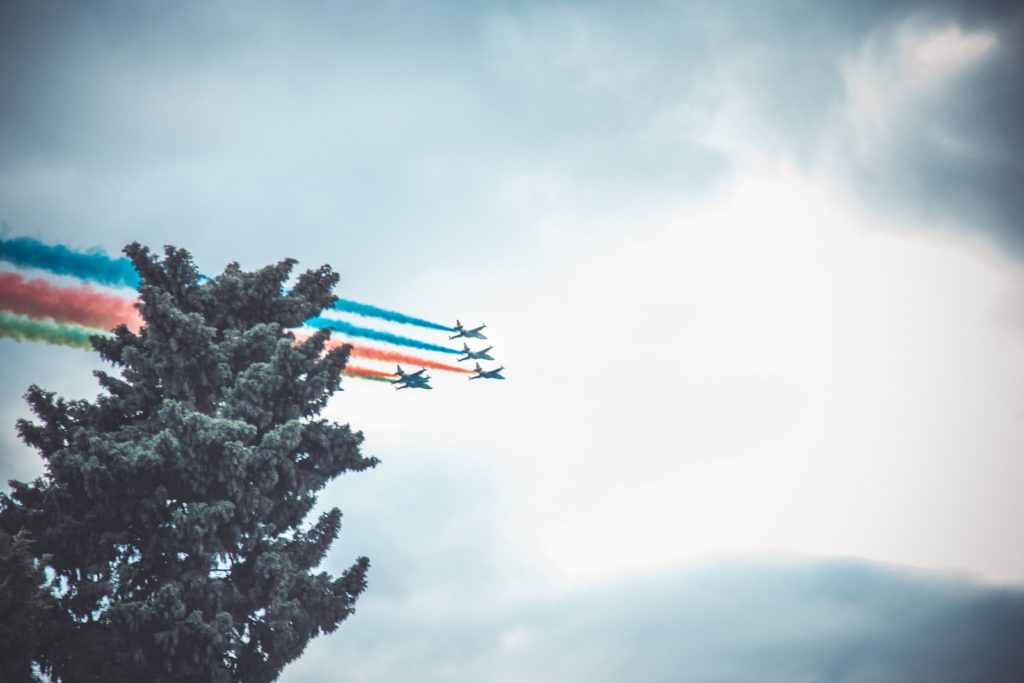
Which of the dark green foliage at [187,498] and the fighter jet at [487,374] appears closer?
the dark green foliage at [187,498]

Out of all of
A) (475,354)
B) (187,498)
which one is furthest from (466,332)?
(187,498)

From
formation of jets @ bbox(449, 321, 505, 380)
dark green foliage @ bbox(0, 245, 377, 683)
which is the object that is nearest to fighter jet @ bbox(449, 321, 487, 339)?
formation of jets @ bbox(449, 321, 505, 380)

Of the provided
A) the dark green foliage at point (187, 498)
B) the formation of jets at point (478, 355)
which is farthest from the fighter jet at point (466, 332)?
the dark green foliage at point (187, 498)

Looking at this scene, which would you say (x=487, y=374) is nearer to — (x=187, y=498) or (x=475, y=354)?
(x=475, y=354)

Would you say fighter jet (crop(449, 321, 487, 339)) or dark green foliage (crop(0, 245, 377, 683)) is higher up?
fighter jet (crop(449, 321, 487, 339))

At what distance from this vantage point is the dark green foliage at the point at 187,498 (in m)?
23.9

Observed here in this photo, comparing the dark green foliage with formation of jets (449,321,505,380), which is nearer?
the dark green foliage

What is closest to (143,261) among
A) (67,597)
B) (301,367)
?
(301,367)

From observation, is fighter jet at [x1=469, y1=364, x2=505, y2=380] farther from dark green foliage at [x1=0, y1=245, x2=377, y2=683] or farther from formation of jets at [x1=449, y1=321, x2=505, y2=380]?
dark green foliage at [x1=0, y1=245, x2=377, y2=683]

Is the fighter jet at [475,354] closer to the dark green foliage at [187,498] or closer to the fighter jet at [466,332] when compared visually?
the fighter jet at [466,332]

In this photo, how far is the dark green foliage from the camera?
78.5 ft

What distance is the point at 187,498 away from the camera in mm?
26375

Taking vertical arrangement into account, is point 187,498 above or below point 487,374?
below

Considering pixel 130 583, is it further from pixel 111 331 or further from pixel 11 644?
pixel 111 331
